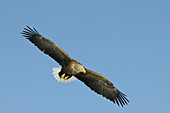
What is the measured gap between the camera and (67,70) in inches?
452

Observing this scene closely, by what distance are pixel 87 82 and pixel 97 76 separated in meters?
0.53

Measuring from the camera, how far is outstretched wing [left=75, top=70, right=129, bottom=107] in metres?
12.4

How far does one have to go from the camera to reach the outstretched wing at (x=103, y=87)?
1241 centimetres

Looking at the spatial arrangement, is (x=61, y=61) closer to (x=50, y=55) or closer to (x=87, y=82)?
(x=50, y=55)

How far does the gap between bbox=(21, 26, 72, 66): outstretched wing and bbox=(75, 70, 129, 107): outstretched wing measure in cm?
118

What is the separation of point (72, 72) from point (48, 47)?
4.97 feet

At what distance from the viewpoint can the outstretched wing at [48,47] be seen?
463 inches

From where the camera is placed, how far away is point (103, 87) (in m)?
12.5

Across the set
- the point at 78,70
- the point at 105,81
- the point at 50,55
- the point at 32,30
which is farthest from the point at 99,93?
the point at 32,30

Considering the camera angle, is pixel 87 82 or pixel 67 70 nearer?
pixel 67 70

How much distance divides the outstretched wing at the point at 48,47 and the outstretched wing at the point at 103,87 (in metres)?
1.18

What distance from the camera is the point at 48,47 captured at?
1195 centimetres

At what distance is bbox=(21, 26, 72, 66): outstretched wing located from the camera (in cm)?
1175

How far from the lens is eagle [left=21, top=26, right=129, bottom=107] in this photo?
11.6 metres
